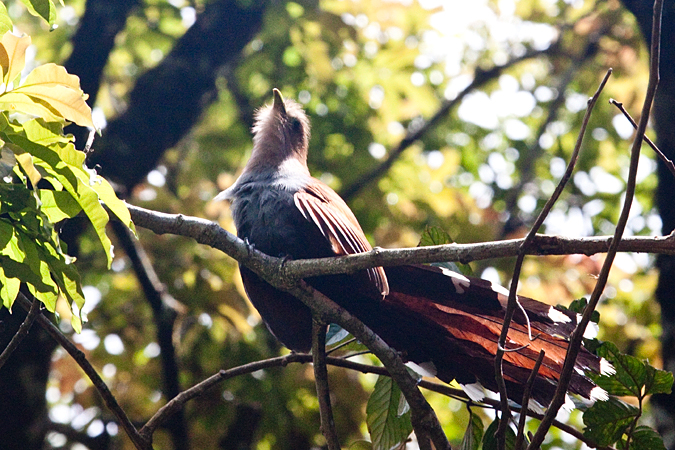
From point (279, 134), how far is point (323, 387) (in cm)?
182

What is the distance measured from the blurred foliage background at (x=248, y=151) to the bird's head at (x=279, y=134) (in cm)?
92

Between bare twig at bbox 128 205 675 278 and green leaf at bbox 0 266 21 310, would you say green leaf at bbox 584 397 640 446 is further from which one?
green leaf at bbox 0 266 21 310

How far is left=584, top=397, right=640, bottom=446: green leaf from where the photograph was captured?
1.70 meters

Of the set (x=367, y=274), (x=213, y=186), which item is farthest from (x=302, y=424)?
(x=367, y=274)

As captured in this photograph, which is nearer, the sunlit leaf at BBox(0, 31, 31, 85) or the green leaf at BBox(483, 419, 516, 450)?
the sunlit leaf at BBox(0, 31, 31, 85)

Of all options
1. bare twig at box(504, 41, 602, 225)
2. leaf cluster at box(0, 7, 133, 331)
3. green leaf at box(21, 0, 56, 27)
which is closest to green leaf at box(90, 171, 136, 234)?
leaf cluster at box(0, 7, 133, 331)

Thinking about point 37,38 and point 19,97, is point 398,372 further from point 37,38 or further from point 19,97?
point 37,38

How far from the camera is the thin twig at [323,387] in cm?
191

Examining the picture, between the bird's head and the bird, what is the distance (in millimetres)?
287

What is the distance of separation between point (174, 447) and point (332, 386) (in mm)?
1132

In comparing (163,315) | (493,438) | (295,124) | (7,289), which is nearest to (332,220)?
(493,438)

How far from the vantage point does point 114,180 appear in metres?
4.58

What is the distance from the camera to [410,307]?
2.20 metres

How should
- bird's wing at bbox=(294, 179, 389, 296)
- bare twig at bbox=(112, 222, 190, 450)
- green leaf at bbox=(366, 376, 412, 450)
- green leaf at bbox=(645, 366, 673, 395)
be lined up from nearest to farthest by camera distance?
green leaf at bbox=(645, 366, 673, 395), green leaf at bbox=(366, 376, 412, 450), bird's wing at bbox=(294, 179, 389, 296), bare twig at bbox=(112, 222, 190, 450)
